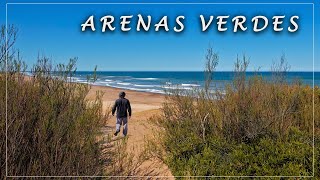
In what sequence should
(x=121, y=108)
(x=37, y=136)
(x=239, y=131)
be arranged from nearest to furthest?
(x=37, y=136), (x=239, y=131), (x=121, y=108)

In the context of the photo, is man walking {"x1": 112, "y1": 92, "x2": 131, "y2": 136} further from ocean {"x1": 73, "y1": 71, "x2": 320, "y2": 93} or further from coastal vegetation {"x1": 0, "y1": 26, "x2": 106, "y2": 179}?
coastal vegetation {"x1": 0, "y1": 26, "x2": 106, "y2": 179}

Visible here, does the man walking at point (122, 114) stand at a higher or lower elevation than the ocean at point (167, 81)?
lower

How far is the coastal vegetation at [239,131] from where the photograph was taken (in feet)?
22.1

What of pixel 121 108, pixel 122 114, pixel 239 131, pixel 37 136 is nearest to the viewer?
pixel 37 136

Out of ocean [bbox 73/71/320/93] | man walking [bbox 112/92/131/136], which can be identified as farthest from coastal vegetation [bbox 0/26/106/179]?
man walking [bbox 112/92/131/136]

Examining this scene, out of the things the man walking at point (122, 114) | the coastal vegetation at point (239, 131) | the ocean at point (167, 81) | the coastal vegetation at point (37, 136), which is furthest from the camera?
the man walking at point (122, 114)

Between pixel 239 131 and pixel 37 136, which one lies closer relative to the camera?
pixel 37 136

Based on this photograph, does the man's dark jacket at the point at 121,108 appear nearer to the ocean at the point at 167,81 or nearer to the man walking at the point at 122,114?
the man walking at the point at 122,114

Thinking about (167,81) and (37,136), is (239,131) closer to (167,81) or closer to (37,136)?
(167,81)

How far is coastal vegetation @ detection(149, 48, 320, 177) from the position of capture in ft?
22.1

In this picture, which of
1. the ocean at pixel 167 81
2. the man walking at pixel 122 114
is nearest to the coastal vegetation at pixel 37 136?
the ocean at pixel 167 81

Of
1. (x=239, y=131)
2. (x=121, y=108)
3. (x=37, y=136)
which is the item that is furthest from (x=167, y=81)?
(x=37, y=136)

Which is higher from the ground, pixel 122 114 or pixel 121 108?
pixel 121 108

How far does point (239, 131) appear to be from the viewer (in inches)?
309
